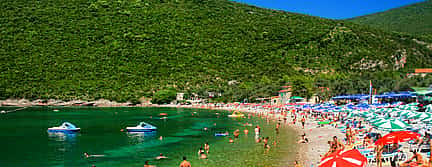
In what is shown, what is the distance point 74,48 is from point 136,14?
23796 millimetres

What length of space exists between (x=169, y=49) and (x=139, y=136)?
233 feet

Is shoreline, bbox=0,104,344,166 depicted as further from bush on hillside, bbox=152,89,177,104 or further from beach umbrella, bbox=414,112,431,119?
bush on hillside, bbox=152,89,177,104

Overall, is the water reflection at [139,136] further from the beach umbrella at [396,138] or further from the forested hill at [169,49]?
the forested hill at [169,49]

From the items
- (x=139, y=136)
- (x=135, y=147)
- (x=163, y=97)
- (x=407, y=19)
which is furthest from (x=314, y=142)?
(x=407, y=19)

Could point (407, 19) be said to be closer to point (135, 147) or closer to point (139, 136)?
point (139, 136)

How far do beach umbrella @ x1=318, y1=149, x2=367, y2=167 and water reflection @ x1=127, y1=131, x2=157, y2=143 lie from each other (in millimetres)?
23663

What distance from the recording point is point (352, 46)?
108312 mm

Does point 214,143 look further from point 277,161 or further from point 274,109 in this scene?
point 274,109

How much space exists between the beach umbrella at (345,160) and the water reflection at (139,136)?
23.7 m

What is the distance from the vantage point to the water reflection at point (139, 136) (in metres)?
35.6

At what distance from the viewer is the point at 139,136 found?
3772 cm

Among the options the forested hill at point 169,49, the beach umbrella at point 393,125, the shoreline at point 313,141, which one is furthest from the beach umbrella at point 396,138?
the forested hill at point 169,49

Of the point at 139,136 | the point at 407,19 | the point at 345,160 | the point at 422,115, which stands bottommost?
the point at 139,136

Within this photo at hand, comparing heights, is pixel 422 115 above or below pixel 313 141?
above
